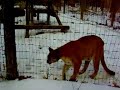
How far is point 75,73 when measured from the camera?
4887mm

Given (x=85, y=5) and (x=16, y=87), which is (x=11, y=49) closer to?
(x=16, y=87)

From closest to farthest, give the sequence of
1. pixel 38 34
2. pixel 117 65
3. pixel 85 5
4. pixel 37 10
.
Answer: pixel 117 65 → pixel 38 34 → pixel 37 10 → pixel 85 5

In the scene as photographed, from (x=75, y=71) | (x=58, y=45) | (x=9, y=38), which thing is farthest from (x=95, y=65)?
(x=58, y=45)

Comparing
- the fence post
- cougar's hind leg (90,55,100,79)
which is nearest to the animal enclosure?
cougar's hind leg (90,55,100,79)

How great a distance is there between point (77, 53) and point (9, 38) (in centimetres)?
119

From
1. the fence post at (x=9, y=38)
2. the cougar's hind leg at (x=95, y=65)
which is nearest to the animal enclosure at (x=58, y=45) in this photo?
the cougar's hind leg at (x=95, y=65)

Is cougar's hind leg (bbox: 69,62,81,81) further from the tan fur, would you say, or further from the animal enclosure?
the animal enclosure

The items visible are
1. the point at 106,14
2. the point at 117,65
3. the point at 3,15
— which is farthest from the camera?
the point at 106,14

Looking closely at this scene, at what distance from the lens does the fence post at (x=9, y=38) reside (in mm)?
4320

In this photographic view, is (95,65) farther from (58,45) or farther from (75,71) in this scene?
(58,45)

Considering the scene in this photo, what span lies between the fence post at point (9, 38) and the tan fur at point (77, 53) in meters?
0.64

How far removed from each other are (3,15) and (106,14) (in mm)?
6882

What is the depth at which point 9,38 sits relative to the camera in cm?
447

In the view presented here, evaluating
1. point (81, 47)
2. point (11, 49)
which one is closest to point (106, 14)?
point (81, 47)
